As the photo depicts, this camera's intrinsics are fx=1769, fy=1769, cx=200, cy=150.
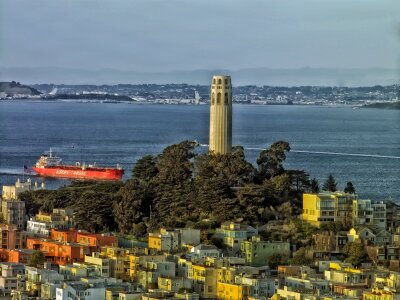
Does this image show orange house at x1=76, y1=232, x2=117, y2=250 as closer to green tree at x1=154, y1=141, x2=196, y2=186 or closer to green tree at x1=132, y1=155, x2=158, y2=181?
green tree at x1=154, y1=141, x2=196, y2=186

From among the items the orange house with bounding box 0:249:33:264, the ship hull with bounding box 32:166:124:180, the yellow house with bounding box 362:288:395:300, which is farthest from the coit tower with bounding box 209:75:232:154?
the yellow house with bounding box 362:288:395:300

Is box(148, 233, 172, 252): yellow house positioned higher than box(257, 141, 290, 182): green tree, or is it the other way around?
box(257, 141, 290, 182): green tree

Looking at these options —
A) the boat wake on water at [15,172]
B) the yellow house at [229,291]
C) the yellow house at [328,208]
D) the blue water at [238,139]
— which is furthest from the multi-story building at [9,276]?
the boat wake on water at [15,172]

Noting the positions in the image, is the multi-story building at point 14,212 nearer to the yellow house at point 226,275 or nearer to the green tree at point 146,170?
the green tree at point 146,170

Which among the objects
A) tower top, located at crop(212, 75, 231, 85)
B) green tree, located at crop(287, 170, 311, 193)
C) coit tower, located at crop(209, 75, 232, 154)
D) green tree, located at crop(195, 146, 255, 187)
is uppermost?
tower top, located at crop(212, 75, 231, 85)

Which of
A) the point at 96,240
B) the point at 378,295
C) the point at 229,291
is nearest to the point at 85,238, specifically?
the point at 96,240

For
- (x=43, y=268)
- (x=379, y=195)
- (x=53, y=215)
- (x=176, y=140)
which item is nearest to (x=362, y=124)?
(x=176, y=140)

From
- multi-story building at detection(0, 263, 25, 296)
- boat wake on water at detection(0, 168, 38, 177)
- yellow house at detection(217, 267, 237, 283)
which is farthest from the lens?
boat wake on water at detection(0, 168, 38, 177)

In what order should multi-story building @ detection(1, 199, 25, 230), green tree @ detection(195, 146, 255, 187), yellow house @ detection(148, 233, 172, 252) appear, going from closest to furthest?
yellow house @ detection(148, 233, 172, 252), green tree @ detection(195, 146, 255, 187), multi-story building @ detection(1, 199, 25, 230)
